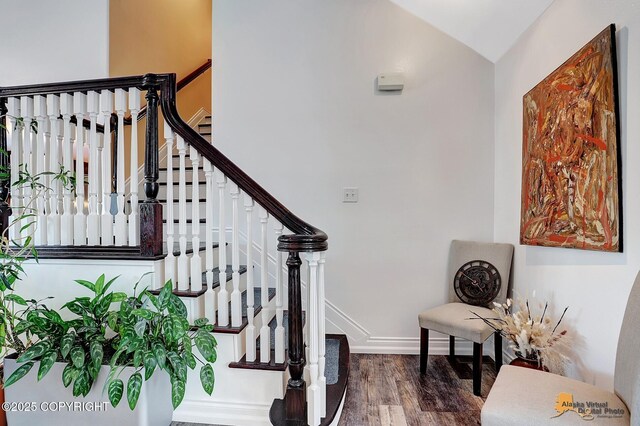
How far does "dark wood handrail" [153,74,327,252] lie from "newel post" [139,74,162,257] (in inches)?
1.6

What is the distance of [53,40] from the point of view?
3.09 m

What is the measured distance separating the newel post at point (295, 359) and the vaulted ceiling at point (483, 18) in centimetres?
224

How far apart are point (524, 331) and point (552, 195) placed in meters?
0.79

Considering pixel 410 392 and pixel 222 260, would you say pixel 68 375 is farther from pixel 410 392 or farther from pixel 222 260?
pixel 410 392

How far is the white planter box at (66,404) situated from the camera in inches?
60.9

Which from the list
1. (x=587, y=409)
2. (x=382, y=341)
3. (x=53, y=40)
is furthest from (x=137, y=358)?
(x=53, y=40)

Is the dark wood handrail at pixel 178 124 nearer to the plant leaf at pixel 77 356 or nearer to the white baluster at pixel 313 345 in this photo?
the white baluster at pixel 313 345

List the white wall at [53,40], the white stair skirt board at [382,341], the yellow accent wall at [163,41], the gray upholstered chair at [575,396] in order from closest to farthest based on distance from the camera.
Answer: the gray upholstered chair at [575,396]
the white stair skirt board at [382,341]
the white wall at [53,40]
the yellow accent wall at [163,41]

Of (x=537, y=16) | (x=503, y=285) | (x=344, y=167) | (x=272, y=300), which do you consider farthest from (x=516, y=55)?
(x=272, y=300)

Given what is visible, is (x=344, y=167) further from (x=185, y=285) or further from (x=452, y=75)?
(x=185, y=285)

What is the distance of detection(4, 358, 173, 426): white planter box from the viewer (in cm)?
155

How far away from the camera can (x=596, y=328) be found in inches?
64.1

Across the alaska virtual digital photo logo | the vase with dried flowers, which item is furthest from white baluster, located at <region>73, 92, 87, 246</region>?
the vase with dried flowers

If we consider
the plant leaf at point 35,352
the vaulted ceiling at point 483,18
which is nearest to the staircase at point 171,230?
the plant leaf at point 35,352
